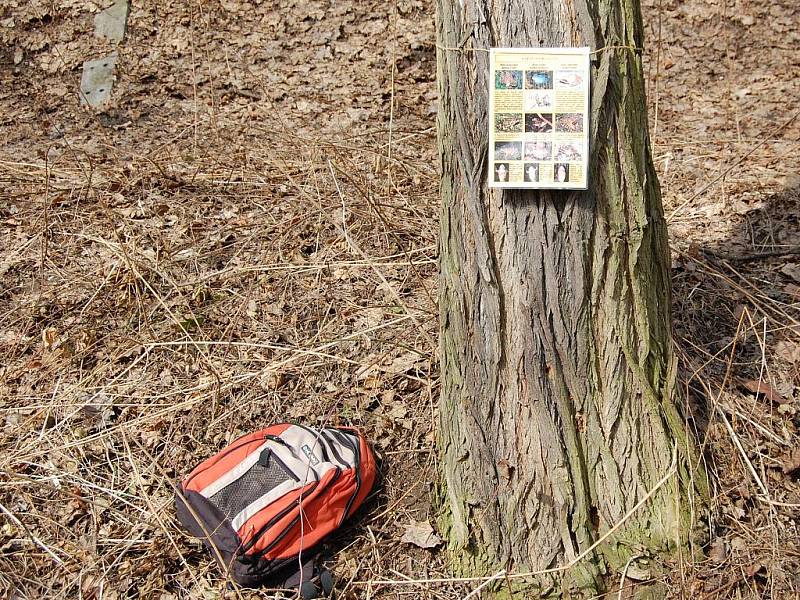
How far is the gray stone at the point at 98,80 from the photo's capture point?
6.00 m

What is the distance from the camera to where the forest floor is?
8.98 ft

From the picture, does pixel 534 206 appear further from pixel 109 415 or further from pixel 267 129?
pixel 267 129

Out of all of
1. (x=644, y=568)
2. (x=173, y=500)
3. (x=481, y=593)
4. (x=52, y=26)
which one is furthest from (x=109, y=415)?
(x=52, y=26)

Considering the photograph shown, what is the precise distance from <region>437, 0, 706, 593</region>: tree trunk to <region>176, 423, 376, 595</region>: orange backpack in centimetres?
43

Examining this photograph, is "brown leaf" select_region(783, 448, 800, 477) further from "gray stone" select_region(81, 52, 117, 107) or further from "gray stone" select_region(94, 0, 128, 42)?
"gray stone" select_region(94, 0, 128, 42)

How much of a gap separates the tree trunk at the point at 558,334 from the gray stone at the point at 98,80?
15.5ft

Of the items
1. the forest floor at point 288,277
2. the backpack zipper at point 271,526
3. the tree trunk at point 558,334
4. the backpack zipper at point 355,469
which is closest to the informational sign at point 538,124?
the tree trunk at point 558,334

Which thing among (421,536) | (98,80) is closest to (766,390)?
(421,536)

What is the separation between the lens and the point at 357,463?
9.16ft

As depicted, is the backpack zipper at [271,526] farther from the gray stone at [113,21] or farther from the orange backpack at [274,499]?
the gray stone at [113,21]

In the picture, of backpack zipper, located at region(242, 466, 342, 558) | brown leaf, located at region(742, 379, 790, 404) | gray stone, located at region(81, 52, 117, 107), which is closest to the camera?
backpack zipper, located at region(242, 466, 342, 558)

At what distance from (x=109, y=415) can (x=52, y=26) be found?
189 inches

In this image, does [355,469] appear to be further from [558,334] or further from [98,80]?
[98,80]

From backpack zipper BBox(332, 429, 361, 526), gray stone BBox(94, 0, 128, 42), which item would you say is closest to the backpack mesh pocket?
backpack zipper BBox(332, 429, 361, 526)
